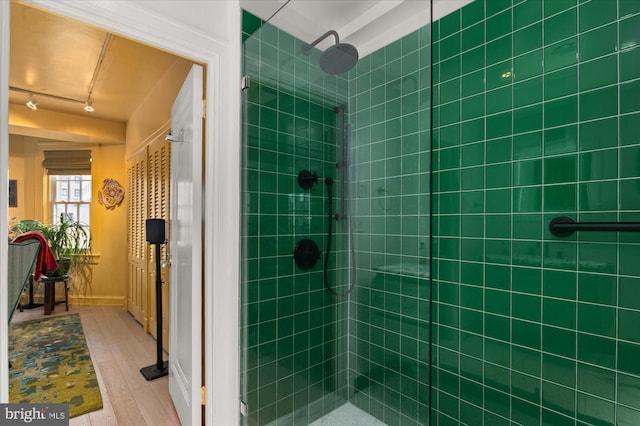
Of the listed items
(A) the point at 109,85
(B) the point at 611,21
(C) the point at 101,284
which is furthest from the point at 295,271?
(C) the point at 101,284

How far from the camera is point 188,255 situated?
183 cm

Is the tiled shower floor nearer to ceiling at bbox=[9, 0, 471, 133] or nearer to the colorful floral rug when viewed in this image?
ceiling at bbox=[9, 0, 471, 133]

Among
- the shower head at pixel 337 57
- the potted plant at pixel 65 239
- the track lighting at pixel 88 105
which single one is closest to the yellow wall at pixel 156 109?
the track lighting at pixel 88 105

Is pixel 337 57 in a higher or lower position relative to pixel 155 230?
higher

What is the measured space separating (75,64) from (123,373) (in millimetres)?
2834

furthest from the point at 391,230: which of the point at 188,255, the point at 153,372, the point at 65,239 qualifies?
the point at 65,239

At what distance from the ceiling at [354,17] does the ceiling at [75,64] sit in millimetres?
1391

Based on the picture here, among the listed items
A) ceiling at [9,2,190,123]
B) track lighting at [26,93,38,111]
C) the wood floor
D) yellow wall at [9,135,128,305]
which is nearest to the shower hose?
the wood floor

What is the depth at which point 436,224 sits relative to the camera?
1.85 metres

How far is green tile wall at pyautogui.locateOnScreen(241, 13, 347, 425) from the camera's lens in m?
1.49

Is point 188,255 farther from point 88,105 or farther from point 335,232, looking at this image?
point 88,105

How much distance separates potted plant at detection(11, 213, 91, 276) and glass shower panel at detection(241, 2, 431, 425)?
4107mm

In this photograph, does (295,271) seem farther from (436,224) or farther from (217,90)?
(217,90)

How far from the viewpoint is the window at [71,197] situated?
512cm
